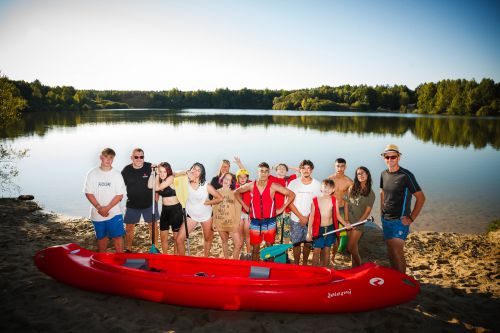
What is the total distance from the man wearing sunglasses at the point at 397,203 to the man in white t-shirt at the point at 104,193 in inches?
167

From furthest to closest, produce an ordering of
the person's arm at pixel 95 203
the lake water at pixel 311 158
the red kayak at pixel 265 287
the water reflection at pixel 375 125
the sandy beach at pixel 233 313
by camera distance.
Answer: the water reflection at pixel 375 125
the lake water at pixel 311 158
the person's arm at pixel 95 203
the red kayak at pixel 265 287
the sandy beach at pixel 233 313

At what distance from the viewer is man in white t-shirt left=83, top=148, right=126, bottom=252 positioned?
15.3 ft

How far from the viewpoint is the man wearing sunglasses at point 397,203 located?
4.06 m

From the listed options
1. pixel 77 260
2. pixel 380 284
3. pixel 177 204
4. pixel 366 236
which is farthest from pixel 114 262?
pixel 366 236

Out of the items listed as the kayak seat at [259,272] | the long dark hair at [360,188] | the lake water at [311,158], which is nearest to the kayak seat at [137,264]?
the kayak seat at [259,272]

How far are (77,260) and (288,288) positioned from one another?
10.7 feet

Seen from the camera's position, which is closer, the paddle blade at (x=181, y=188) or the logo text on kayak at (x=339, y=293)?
the logo text on kayak at (x=339, y=293)

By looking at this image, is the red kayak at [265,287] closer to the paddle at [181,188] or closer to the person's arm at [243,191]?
the person's arm at [243,191]

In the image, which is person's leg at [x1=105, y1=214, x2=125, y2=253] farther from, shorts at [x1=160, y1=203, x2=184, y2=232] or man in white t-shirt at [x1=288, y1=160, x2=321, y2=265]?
man in white t-shirt at [x1=288, y1=160, x2=321, y2=265]

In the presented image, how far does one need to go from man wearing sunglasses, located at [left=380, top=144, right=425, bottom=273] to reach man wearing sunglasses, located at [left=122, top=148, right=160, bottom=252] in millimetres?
4095

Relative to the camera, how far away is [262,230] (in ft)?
15.9

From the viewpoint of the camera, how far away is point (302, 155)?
21.9 m

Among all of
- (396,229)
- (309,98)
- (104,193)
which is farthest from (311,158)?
(309,98)

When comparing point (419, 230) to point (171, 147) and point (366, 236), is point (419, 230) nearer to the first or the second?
point (366, 236)
